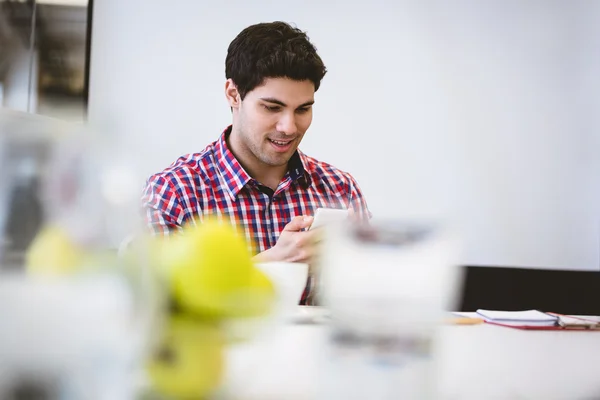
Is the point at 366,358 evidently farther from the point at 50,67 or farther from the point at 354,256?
the point at 50,67

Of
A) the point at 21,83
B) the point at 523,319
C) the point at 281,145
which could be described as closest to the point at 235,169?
the point at 281,145

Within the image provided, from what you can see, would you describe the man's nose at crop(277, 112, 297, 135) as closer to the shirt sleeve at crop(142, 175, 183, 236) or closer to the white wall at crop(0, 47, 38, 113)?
the shirt sleeve at crop(142, 175, 183, 236)

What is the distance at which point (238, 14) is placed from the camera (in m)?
3.09

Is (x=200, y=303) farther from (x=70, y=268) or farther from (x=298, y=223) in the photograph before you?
(x=298, y=223)

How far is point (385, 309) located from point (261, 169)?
1632mm

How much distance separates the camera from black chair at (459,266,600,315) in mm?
2994

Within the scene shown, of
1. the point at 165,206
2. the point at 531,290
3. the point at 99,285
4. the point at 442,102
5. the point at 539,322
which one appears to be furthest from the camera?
the point at 442,102

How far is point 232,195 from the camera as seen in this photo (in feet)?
6.14

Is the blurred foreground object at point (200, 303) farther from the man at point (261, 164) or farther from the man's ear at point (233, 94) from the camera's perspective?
the man's ear at point (233, 94)

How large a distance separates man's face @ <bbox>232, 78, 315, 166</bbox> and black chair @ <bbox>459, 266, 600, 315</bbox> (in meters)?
1.34

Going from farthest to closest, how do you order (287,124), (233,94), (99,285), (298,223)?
(233,94) < (287,124) < (298,223) < (99,285)

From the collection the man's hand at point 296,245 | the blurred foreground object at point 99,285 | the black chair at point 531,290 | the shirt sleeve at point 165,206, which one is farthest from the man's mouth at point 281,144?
the blurred foreground object at point 99,285

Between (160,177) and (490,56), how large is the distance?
2.00 m

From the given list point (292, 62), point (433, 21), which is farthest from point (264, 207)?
point (433, 21)
